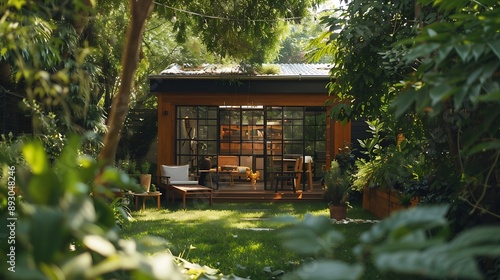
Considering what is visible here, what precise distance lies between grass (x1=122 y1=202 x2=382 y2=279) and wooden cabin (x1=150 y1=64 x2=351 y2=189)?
2269 millimetres

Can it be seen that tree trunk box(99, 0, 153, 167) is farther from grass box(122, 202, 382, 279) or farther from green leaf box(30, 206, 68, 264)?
grass box(122, 202, 382, 279)

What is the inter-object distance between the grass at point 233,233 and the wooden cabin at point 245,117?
2.27 metres

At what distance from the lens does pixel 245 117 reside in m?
15.3

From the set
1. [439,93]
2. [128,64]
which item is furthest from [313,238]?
[128,64]

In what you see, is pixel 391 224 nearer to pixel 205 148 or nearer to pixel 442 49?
pixel 442 49

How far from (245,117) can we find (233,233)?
7.59m

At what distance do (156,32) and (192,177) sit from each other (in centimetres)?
664

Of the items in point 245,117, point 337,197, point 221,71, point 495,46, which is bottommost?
point 337,197

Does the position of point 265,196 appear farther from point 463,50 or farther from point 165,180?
point 463,50

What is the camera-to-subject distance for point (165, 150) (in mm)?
13578

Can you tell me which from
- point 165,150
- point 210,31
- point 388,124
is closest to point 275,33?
point 210,31

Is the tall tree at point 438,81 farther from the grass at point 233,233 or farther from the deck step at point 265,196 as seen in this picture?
the deck step at point 265,196

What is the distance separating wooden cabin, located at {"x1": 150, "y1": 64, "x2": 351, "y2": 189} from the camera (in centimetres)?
1321

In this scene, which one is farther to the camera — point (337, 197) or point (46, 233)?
point (337, 197)
